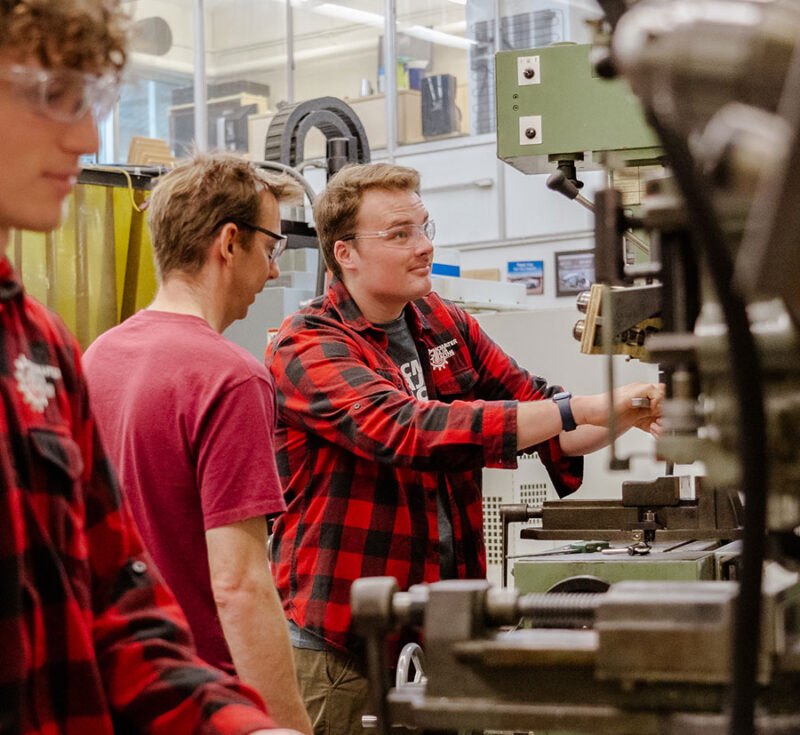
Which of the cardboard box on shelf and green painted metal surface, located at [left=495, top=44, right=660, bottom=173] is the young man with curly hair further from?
the cardboard box on shelf

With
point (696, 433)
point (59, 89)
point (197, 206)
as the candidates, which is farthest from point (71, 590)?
point (197, 206)

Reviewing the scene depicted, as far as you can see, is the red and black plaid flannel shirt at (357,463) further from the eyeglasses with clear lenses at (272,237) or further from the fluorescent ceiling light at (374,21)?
the fluorescent ceiling light at (374,21)

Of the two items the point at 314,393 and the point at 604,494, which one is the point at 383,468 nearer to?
the point at 314,393

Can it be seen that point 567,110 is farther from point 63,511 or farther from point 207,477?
point 63,511

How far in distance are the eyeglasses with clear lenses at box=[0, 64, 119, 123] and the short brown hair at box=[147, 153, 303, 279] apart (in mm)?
769

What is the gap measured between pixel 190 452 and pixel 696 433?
0.91 m

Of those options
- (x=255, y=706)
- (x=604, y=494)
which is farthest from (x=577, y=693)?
(x=604, y=494)

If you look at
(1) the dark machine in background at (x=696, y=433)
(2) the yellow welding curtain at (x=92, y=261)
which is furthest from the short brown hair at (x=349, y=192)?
(1) the dark machine in background at (x=696, y=433)

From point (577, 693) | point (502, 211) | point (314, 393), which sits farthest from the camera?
point (502, 211)

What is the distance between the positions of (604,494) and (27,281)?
1733 mm

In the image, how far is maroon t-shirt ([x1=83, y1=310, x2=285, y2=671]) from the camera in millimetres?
1532

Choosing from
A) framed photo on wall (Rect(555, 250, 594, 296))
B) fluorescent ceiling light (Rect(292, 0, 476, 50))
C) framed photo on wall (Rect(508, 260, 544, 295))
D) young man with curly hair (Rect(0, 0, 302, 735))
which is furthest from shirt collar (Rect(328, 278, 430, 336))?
fluorescent ceiling light (Rect(292, 0, 476, 50))

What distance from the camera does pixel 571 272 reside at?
265 inches

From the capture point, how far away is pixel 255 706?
3.41 feet
